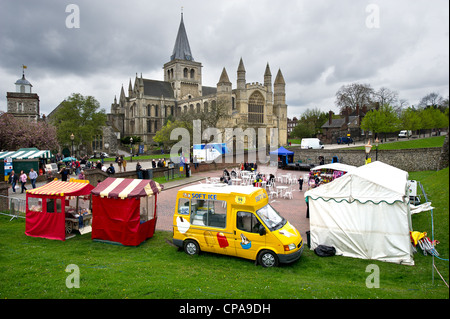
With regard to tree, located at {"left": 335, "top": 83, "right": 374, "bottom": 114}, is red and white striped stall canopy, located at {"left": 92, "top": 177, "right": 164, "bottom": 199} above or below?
below

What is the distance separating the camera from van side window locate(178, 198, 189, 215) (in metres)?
8.61

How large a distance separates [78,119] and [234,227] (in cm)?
4562

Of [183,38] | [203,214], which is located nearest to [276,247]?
[203,214]

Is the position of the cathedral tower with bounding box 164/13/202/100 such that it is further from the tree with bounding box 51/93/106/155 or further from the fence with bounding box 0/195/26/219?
the fence with bounding box 0/195/26/219

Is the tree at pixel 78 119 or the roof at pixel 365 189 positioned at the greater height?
the tree at pixel 78 119

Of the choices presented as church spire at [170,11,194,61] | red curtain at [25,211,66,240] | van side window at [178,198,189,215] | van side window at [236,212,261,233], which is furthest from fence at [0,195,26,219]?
church spire at [170,11,194,61]

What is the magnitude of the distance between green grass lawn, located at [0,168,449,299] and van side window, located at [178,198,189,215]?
1.29 m

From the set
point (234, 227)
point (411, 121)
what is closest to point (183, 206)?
point (234, 227)

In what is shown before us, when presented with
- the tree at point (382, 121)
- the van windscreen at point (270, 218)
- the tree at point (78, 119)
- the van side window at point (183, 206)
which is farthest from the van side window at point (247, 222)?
the tree at point (78, 119)

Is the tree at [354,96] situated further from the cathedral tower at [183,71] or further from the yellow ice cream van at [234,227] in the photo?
the yellow ice cream van at [234,227]

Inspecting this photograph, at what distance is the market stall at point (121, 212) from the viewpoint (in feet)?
30.7

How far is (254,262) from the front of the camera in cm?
797

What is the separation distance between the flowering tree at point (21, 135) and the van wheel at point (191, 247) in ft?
104

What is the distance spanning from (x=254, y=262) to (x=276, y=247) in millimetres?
897
